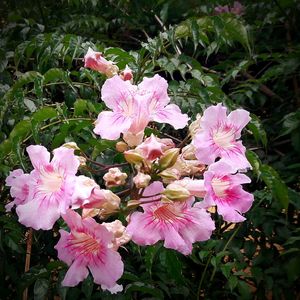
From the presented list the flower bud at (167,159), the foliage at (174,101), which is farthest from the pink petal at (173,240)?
the foliage at (174,101)

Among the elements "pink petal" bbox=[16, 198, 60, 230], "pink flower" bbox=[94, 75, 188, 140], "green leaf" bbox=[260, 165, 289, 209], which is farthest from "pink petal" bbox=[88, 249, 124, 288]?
"green leaf" bbox=[260, 165, 289, 209]

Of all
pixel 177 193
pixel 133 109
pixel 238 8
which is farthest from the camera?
pixel 238 8

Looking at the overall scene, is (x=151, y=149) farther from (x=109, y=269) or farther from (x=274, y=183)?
(x=274, y=183)

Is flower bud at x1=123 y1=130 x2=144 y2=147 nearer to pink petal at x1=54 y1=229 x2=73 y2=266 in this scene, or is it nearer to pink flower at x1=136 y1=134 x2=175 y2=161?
pink flower at x1=136 y1=134 x2=175 y2=161

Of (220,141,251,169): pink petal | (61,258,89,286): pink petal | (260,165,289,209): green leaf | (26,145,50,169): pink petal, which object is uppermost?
(26,145,50,169): pink petal

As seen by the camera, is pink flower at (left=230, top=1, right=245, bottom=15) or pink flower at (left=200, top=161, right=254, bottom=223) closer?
pink flower at (left=200, top=161, right=254, bottom=223)

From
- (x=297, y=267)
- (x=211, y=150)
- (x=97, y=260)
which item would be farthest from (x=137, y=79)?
(x=297, y=267)

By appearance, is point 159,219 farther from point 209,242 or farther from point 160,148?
point 209,242

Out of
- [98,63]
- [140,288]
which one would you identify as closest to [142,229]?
[98,63]
